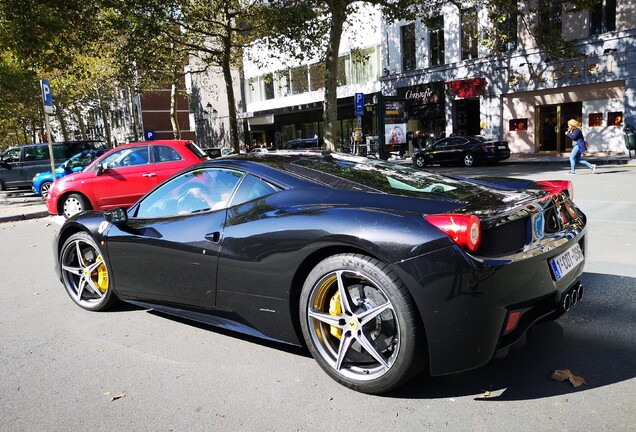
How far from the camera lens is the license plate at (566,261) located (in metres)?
2.94

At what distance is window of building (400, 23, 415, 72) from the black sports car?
2858 centimetres

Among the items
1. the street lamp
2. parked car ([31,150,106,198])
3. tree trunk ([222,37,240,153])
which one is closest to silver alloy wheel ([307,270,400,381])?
parked car ([31,150,106,198])

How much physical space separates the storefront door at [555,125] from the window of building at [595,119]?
1.84 feet

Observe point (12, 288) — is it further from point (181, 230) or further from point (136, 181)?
point (136, 181)

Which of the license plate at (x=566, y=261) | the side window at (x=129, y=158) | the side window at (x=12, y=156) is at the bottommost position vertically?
the license plate at (x=566, y=261)

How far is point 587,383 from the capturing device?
2873 mm

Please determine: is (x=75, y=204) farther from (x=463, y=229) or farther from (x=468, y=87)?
(x=468, y=87)

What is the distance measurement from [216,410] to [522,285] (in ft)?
5.77

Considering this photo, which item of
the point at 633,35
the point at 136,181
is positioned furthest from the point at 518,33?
the point at 136,181

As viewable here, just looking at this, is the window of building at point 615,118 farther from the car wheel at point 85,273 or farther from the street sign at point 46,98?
the car wheel at point 85,273

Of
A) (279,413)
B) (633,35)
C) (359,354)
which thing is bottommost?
(279,413)

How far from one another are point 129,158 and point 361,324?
29.6 ft

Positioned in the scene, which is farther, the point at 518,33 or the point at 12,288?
the point at 518,33

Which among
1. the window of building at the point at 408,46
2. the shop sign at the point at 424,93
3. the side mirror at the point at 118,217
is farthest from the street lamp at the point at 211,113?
the side mirror at the point at 118,217
